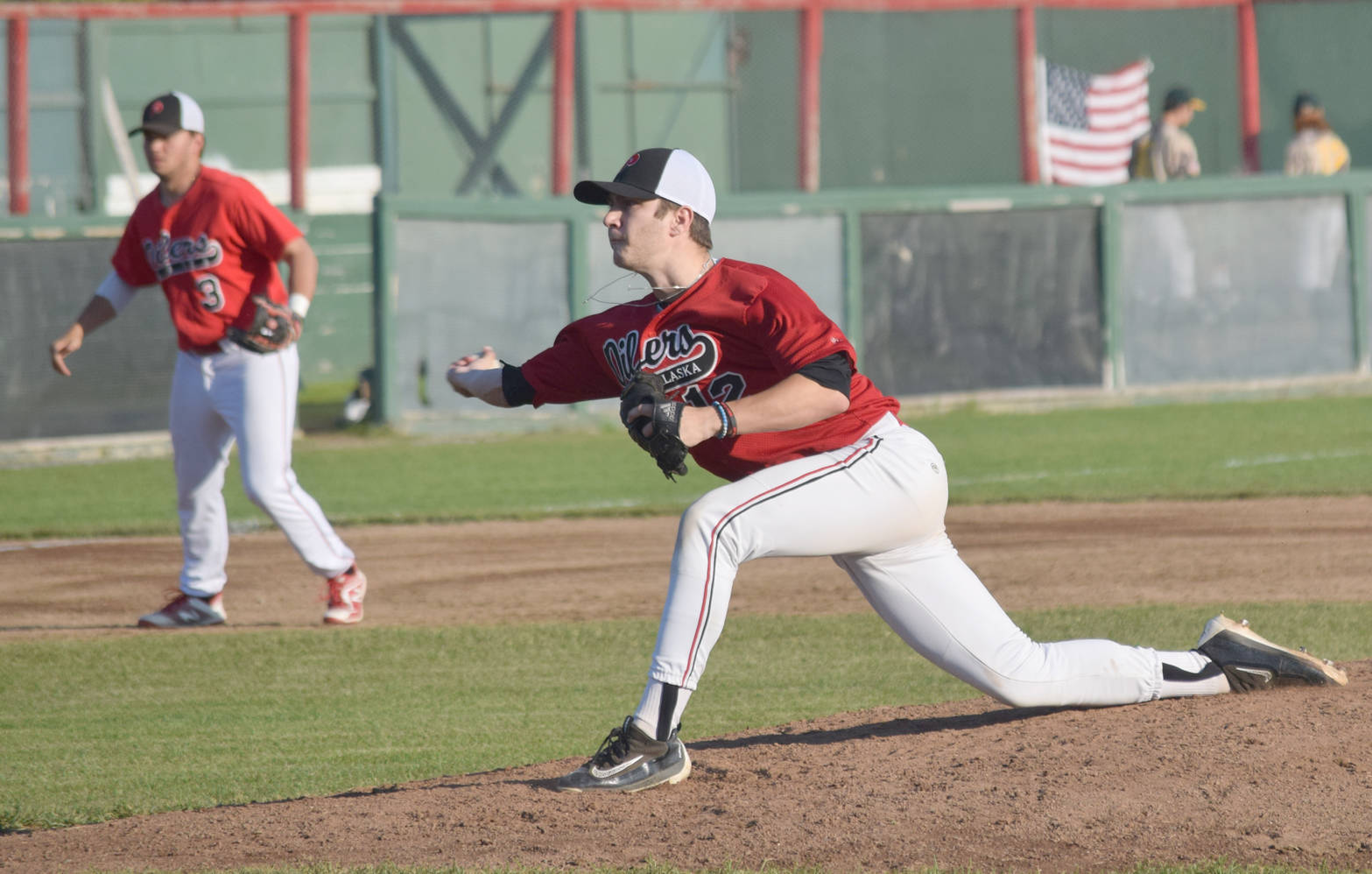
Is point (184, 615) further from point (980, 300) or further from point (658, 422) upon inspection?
point (980, 300)

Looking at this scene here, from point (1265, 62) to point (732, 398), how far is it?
20035 mm

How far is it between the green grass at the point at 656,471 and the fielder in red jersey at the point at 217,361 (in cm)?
316

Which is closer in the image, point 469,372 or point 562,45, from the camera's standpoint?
point 469,372

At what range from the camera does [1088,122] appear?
19.2 meters

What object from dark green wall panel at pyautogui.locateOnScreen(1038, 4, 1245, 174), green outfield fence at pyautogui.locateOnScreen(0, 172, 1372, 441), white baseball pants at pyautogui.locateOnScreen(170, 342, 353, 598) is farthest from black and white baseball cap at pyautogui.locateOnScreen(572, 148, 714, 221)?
dark green wall panel at pyautogui.locateOnScreen(1038, 4, 1245, 174)

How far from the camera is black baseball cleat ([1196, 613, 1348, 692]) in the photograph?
4.93 m

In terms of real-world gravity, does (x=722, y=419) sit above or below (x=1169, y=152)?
below

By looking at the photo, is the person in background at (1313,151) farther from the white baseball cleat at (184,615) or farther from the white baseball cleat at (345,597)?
the white baseball cleat at (184,615)

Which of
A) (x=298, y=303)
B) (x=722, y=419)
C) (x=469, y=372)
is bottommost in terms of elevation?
(x=722, y=419)

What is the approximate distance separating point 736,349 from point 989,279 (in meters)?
11.0

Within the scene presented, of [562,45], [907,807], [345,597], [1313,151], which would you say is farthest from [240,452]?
[1313,151]

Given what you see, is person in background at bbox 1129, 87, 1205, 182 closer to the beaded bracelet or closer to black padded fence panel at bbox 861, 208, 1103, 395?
black padded fence panel at bbox 861, 208, 1103, 395

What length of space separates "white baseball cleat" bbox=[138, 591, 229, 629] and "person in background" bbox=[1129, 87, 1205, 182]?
35.4 ft

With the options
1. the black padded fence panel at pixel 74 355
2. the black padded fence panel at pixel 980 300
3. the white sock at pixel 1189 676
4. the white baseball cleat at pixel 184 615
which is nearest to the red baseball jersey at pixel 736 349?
the white sock at pixel 1189 676
